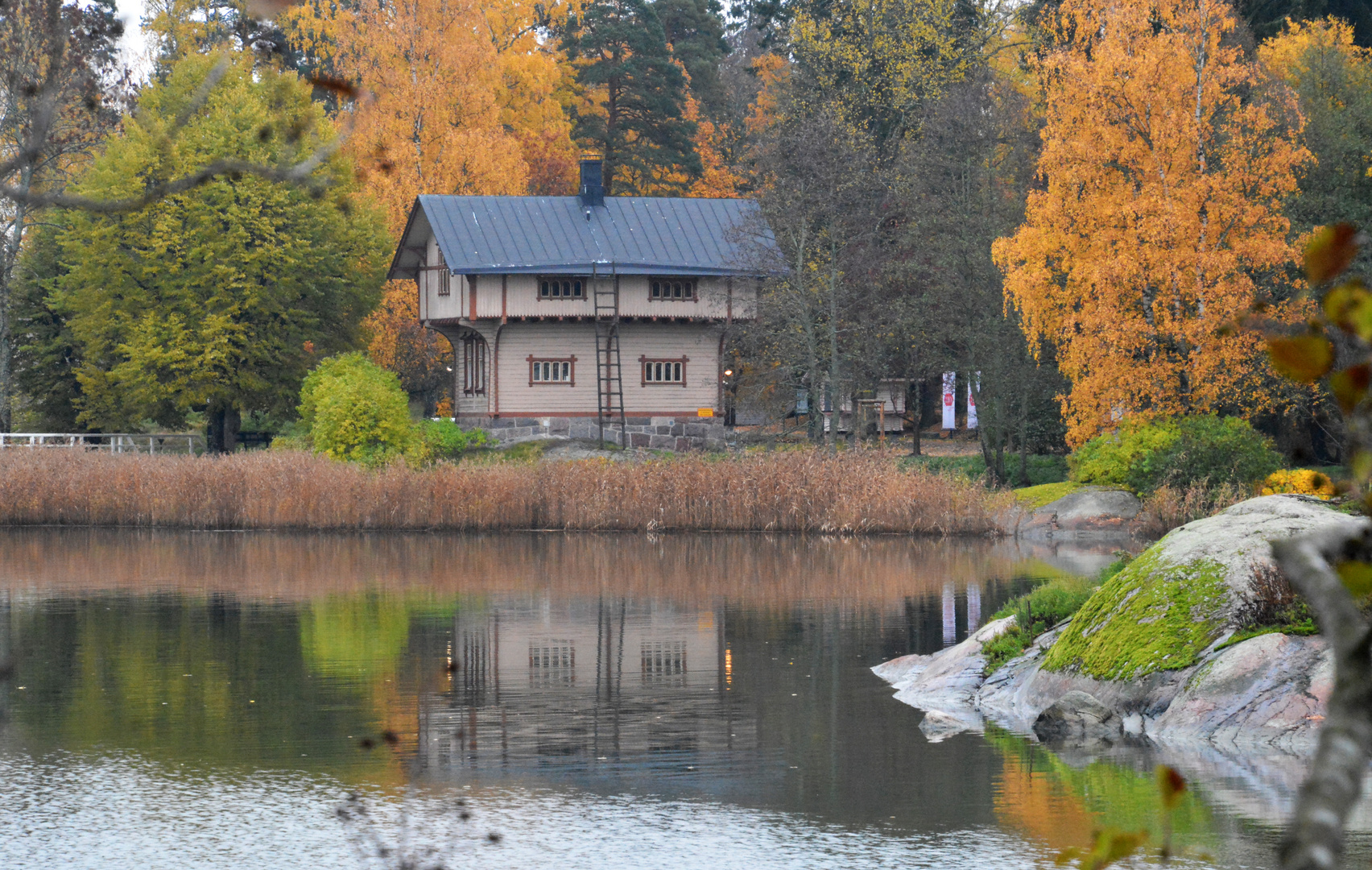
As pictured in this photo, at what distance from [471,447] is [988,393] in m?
13.6

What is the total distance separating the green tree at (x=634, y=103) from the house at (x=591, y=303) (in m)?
Answer: 12.6

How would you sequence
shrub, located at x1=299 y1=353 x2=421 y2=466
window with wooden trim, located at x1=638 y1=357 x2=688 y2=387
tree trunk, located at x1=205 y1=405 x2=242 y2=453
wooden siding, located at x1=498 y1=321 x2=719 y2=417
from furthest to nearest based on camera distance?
window with wooden trim, located at x1=638 y1=357 x2=688 y2=387 → wooden siding, located at x1=498 y1=321 x2=719 y2=417 → tree trunk, located at x1=205 y1=405 x2=242 y2=453 → shrub, located at x1=299 y1=353 x2=421 y2=466

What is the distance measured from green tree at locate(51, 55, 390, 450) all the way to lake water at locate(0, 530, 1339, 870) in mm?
21006

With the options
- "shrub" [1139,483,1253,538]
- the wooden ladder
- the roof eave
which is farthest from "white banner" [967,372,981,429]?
the roof eave

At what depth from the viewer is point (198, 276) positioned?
45656 mm

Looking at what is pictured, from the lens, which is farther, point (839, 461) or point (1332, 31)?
point (1332, 31)

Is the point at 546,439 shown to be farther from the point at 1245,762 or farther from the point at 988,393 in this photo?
the point at 1245,762

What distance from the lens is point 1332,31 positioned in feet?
134

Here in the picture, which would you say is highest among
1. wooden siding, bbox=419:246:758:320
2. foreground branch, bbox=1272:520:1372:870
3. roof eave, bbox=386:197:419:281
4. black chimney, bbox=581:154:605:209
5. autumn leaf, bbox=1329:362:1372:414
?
black chimney, bbox=581:154:605:209

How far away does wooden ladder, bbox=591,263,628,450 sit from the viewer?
4666 cm

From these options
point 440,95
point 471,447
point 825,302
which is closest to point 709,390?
point 825,302

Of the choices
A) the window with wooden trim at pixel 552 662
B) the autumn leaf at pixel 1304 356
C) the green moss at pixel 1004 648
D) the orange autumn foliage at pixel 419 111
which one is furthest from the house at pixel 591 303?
the autumn leaf at pixel 1304 356

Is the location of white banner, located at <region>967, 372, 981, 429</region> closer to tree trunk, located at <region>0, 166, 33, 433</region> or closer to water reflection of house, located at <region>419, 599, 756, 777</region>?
water reflection of house, located at <region>419, 599, 756, 777</region>

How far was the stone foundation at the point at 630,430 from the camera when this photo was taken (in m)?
47.2
